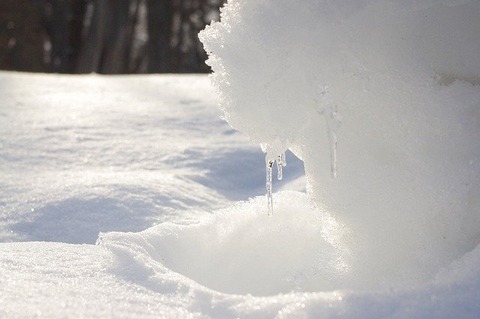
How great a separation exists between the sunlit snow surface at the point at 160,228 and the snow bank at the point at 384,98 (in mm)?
136

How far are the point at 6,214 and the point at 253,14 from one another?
45.7 inches

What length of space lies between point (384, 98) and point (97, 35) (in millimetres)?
10818

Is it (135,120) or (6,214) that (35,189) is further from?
(135,120)

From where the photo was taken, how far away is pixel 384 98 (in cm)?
156

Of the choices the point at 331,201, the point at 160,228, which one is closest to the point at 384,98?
the point at 331,201

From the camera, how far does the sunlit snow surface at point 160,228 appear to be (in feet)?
4.40

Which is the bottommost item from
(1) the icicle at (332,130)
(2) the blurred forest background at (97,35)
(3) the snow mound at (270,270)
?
(3) the snow mound at (270,270)

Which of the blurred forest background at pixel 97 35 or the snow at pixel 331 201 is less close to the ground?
the blurred forest background at pixel 97 35

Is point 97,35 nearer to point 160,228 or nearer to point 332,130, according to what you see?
point 160,228

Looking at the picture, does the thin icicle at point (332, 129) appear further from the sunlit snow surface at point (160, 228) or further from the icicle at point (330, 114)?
the sunlit snow surface at point (160, 228)

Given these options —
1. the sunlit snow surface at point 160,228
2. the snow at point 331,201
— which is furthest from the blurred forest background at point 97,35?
the snow at point 331,201

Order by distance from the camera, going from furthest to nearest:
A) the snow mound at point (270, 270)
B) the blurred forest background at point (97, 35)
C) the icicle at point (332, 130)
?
the blurred forest background at point (97, 35) < the icicle at point (332, 130) < the snow mound at point (270, 270)

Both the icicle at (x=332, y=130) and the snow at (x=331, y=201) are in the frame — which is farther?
the icicle at (x=332, y=130)

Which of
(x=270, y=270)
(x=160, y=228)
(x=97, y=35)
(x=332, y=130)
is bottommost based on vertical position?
(x=270, y=270)
